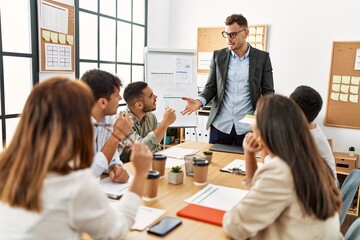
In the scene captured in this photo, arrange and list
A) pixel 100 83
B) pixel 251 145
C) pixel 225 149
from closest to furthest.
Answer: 1. pixel 251 145
2. pixel 100 83
3. pixel 225 149

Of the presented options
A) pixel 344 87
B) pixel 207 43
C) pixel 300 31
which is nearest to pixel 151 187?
pixel 344 87

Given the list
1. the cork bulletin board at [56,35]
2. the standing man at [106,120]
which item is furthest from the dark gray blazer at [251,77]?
the cork bulletin board at [56,35]

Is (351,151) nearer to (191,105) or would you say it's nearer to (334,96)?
(334,96)

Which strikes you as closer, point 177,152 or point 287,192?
point 287,192

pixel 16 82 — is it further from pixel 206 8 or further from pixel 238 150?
pixel 206 8

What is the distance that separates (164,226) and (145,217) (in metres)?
0.10

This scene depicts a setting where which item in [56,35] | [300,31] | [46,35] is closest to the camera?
[46,35]

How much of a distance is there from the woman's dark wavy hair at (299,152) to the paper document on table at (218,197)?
1.08 ft

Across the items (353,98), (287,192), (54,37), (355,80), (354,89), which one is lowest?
(287,192)

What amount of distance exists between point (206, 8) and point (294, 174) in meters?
3.89

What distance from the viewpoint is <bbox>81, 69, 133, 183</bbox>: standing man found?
161cm

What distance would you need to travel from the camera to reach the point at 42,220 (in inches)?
31.8

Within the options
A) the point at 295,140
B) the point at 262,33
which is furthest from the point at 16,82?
the point at 262,33

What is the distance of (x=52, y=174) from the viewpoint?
0.82 meters
